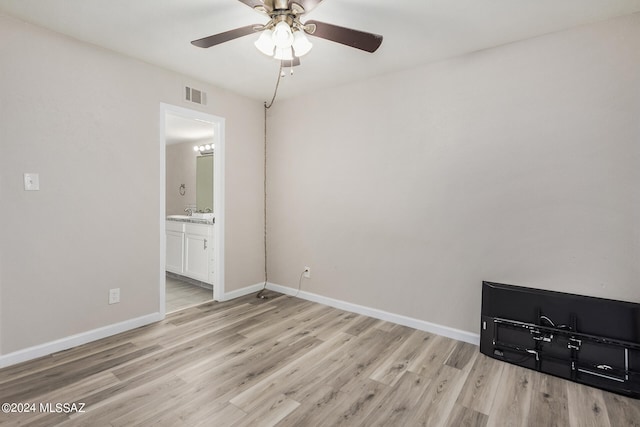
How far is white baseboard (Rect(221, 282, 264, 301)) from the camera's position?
3735mm

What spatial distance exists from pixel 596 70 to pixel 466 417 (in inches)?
97.8

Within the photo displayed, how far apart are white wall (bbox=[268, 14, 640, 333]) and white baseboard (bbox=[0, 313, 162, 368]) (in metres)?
1.79

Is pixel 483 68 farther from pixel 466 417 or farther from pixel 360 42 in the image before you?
pixel 466 417

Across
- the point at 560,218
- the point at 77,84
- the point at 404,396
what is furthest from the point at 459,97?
the point at 77,84

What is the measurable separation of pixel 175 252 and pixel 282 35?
3.78 m

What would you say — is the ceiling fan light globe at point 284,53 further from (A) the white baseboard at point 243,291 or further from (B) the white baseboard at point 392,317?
(A) the white baseboard at point 243,291

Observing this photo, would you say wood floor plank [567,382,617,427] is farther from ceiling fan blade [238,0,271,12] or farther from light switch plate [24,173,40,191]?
light switch plate [24,173,40,191]

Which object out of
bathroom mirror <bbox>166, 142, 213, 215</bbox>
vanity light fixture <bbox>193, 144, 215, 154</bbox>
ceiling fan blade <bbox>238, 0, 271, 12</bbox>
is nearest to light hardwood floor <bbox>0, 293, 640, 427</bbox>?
ceiling fan blade <bbox>238, 0, 271, 12</bbox>

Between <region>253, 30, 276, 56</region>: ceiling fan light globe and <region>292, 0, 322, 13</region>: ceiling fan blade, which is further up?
<region>292, 0, 322, 13</region>: ceiling fan blade

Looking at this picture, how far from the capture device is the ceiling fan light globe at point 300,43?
1.86 metres

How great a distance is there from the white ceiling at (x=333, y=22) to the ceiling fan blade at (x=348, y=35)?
0.29 m

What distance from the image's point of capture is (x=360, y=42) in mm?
1891

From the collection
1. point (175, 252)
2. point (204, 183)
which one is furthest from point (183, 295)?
point (204, 183)

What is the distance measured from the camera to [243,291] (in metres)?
3.94
